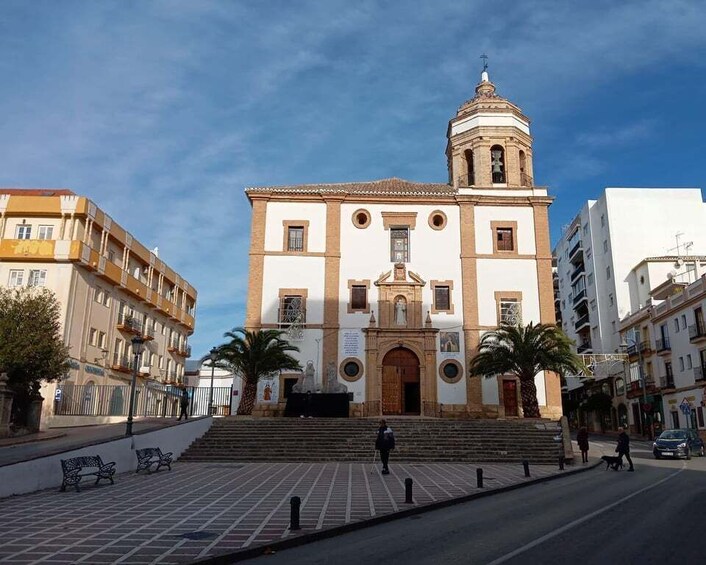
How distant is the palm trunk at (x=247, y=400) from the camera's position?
27.4 meters

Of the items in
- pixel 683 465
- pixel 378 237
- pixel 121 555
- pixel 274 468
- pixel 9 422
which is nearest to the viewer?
pixel 121 555

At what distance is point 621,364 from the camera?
4756 cm

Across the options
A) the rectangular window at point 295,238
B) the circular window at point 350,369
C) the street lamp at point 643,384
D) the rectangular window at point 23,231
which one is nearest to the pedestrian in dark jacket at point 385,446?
the circular window at point 350,369

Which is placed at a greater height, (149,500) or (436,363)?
(436,363)

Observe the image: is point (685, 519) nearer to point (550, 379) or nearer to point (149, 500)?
point (149, 500)

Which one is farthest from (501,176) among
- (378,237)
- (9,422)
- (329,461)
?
(9,422)

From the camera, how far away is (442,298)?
3231 cm

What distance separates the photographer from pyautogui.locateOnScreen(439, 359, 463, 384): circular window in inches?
1212

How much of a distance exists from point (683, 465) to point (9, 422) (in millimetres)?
23306

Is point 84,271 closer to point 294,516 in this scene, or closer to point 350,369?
point 350,369

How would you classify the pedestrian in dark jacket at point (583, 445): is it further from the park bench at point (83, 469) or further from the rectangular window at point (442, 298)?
the park bench at point (83, 469)

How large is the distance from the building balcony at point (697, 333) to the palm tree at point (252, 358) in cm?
2532

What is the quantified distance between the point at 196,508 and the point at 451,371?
22.0 metres

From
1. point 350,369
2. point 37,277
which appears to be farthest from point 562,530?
point 37,277
